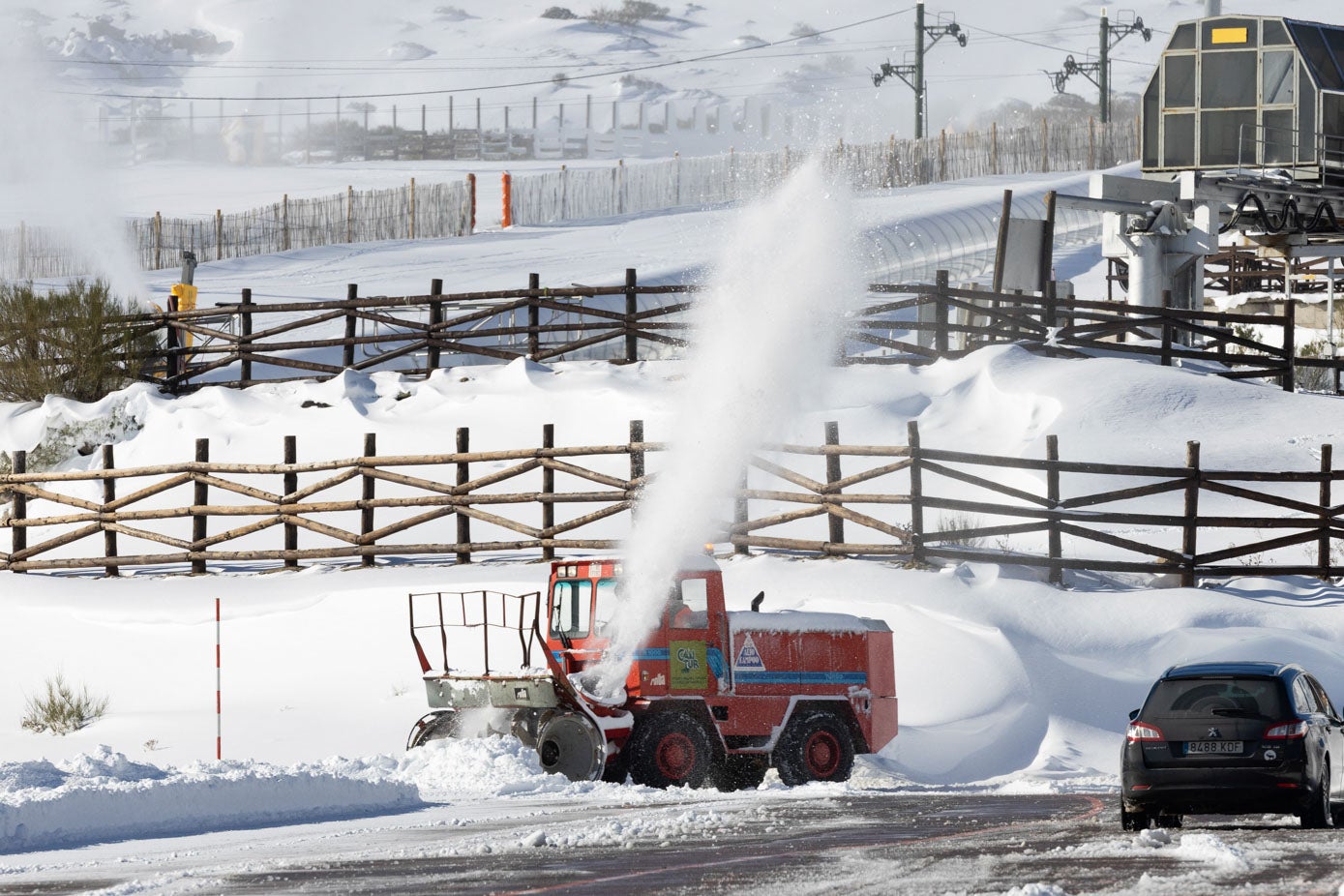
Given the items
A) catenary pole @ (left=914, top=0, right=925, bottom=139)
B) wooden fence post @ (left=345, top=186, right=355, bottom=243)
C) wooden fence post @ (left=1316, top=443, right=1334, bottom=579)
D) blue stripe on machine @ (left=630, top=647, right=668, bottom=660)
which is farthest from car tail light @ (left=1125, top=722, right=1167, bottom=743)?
catenary pole @ (left=914, top=0, right=925, bottom=139)

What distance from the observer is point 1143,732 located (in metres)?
12.8

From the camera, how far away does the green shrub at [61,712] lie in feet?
63.9

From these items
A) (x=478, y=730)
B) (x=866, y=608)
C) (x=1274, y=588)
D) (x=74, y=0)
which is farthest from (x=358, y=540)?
(x=74, y=0)

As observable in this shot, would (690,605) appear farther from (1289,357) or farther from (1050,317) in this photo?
(1289,357)

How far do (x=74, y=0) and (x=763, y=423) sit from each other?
149m

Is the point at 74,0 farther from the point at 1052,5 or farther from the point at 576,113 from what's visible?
the point at 1052,5

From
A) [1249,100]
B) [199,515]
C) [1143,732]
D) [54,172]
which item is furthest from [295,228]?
[1143,732]

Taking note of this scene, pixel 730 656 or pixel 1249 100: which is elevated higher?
pixel 1249 100

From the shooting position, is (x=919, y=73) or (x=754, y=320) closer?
(x=754, y=320)

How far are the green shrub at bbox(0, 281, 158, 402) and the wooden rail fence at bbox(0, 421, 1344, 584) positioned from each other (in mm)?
4239

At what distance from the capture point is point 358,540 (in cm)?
2434

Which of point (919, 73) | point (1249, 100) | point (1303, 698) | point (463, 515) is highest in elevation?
point (919, 73)

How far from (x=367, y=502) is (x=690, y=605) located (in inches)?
388

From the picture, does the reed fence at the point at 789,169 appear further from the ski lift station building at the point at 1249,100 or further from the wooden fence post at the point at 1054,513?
the wooden fence post at the point at 1054,513
